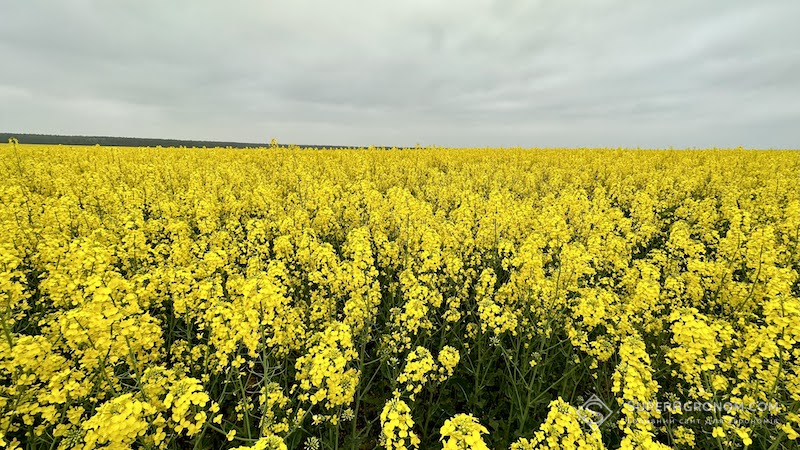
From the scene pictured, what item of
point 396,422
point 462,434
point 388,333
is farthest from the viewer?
point 388,333

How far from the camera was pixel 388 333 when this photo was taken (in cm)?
510

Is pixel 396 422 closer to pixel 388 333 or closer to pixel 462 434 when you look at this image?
pixel 462 434

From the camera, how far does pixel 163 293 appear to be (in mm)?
4203

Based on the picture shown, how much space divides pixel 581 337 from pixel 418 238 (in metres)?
2.70

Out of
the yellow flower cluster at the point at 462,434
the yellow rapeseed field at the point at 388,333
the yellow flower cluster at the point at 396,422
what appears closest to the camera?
the yellow flower cluster at the point at 462,434

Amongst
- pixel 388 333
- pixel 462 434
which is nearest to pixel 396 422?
pixel 462 434

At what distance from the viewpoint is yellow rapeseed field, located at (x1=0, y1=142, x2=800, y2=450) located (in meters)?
2.76

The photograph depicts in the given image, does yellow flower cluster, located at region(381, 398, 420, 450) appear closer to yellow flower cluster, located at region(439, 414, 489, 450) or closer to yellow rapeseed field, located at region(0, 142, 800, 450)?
yellow rapeseed field, located at region(0, 142, 800, 450)

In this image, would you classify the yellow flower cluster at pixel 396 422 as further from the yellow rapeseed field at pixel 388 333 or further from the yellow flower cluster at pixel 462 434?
the yellow flower cluster at pixel 462 434

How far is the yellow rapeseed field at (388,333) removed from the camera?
276 centimetres

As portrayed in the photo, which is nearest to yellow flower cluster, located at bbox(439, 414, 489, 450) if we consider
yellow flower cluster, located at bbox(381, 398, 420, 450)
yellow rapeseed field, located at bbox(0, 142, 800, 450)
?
yellow rapeseed field, located at bbox(0, 142, 800, 450)

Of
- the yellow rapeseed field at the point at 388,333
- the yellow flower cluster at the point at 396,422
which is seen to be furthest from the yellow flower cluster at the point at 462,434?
the yellow flower cluster at the point at 396,422

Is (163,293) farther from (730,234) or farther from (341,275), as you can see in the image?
(730,234)

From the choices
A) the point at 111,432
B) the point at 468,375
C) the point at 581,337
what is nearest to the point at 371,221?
the point at 468,375
